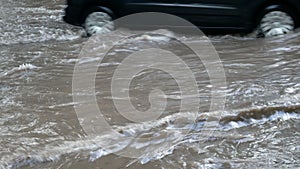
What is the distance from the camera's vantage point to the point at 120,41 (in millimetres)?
7555

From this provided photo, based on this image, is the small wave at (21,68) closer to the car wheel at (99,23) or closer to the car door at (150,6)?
the car wheel at (99,23)

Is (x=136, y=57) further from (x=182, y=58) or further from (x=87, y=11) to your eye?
(x=87, y=11)

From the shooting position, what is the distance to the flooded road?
4.25 metres

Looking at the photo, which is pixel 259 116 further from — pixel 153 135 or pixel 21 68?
pixel 21 68

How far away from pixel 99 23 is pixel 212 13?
1980 millimetres

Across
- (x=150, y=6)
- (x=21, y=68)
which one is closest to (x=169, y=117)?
(x=21, y=68)

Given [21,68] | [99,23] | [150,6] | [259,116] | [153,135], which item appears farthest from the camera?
[99,23]

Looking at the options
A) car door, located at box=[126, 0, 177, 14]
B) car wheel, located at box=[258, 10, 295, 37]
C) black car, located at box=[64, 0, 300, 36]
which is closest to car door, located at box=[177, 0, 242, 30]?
black car, located at box=[64, 0, 300, 36]

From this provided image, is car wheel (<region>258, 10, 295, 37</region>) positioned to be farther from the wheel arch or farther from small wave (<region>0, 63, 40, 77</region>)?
small wave (<region>0, 63, 40, 77</region>)

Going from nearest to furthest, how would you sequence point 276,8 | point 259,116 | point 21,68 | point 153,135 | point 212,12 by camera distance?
point 153,135 < point 259,116 < point 21,68 < point 276,8 < point 212,12

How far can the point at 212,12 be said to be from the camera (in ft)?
24.6

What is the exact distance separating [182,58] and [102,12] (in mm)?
1941

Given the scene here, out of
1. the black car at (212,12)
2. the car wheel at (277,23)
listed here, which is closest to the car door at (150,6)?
the black car at (212,12)

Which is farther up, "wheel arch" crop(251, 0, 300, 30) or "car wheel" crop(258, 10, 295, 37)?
"wheel arch" crop(251, 0, 300, 30)
